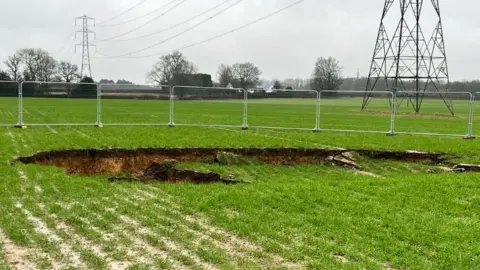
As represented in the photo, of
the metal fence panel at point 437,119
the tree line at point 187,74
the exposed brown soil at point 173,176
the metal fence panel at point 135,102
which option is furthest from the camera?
the tree line at point 187,74

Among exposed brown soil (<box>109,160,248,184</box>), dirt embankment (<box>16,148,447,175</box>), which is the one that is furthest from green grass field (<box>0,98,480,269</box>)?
dirt embankment (<box>16,148,447,175</box>)

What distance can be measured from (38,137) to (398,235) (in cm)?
1233

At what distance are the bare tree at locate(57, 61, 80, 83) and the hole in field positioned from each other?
7565 centimetres

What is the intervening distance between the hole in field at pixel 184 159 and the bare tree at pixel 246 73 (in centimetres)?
7603

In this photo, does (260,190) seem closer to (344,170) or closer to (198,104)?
(344,170)

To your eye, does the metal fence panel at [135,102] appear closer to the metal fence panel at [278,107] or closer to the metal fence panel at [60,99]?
the metal fence panel at [60,99]

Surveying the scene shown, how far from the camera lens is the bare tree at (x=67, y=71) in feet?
275

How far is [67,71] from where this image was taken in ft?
279

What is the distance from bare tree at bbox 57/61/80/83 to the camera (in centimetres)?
8381

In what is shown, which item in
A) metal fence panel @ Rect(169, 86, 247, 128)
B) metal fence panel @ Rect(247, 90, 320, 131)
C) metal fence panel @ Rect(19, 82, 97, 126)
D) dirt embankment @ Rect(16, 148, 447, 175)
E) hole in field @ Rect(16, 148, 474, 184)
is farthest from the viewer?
metal fence panel @ Rect(19, 82, 97, 126)

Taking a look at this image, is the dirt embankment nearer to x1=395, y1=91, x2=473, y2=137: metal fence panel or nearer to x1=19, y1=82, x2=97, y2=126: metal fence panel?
x1=395, y1=91, x2=473, y2=137: metal fence panel

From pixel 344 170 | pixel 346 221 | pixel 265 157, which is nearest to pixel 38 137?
pixel 265 157

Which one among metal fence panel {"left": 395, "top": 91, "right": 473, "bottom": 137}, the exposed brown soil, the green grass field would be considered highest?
metal fence panel {"left": 395, "top": 91, "right": 473, "bottom": 137}

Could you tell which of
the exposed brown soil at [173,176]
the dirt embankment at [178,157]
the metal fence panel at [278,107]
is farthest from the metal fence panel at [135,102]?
the exposed brown soil at [173,176]
